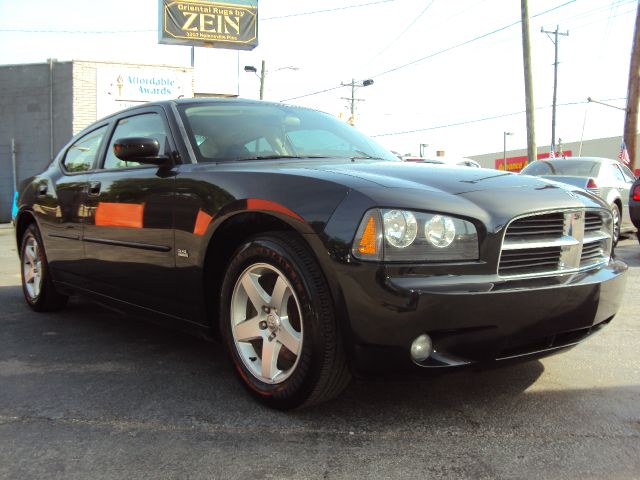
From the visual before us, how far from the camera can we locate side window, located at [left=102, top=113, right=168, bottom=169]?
363cm

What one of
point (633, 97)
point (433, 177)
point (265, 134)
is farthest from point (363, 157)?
point (633, 97)

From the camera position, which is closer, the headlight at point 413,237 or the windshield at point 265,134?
the headlight at point 413,237

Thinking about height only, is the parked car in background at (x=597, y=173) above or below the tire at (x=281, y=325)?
above

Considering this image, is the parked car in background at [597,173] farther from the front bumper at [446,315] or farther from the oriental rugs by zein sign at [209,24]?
the oriental rugs by zein sign at [209,24]

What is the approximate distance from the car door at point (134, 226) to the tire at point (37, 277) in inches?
37.9

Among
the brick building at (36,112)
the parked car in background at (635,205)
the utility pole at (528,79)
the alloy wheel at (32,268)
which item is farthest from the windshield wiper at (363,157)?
the brick building at (36,112)

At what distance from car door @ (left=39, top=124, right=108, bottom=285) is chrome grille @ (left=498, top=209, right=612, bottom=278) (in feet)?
9.10

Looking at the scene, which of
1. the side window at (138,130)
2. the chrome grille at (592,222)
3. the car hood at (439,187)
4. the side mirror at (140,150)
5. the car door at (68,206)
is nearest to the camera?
the car hood at (439,187)

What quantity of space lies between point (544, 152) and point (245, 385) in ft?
179

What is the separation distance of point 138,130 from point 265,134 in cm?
89

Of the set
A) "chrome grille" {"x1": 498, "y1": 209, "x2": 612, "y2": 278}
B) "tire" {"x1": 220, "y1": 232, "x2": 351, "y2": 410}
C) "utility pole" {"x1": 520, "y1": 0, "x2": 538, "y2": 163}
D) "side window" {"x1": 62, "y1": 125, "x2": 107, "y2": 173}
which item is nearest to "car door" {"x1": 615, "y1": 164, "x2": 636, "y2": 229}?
"utility pole" {"x1": 520, "y1": 0, "x2": 538, "y2": 163}

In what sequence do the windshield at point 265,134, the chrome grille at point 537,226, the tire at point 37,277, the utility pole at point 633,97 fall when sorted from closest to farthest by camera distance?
the chrome grille at point 537,226 → the windshield at point 265,134 → the tire at point 37,277 → the utility pole at point 633,97

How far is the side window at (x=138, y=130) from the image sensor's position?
3.63 meters

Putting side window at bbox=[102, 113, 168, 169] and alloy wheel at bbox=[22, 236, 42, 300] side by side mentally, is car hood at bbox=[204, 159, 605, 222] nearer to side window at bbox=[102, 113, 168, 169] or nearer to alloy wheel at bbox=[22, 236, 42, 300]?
side window at bbox=[102, 113, 168, 169]
